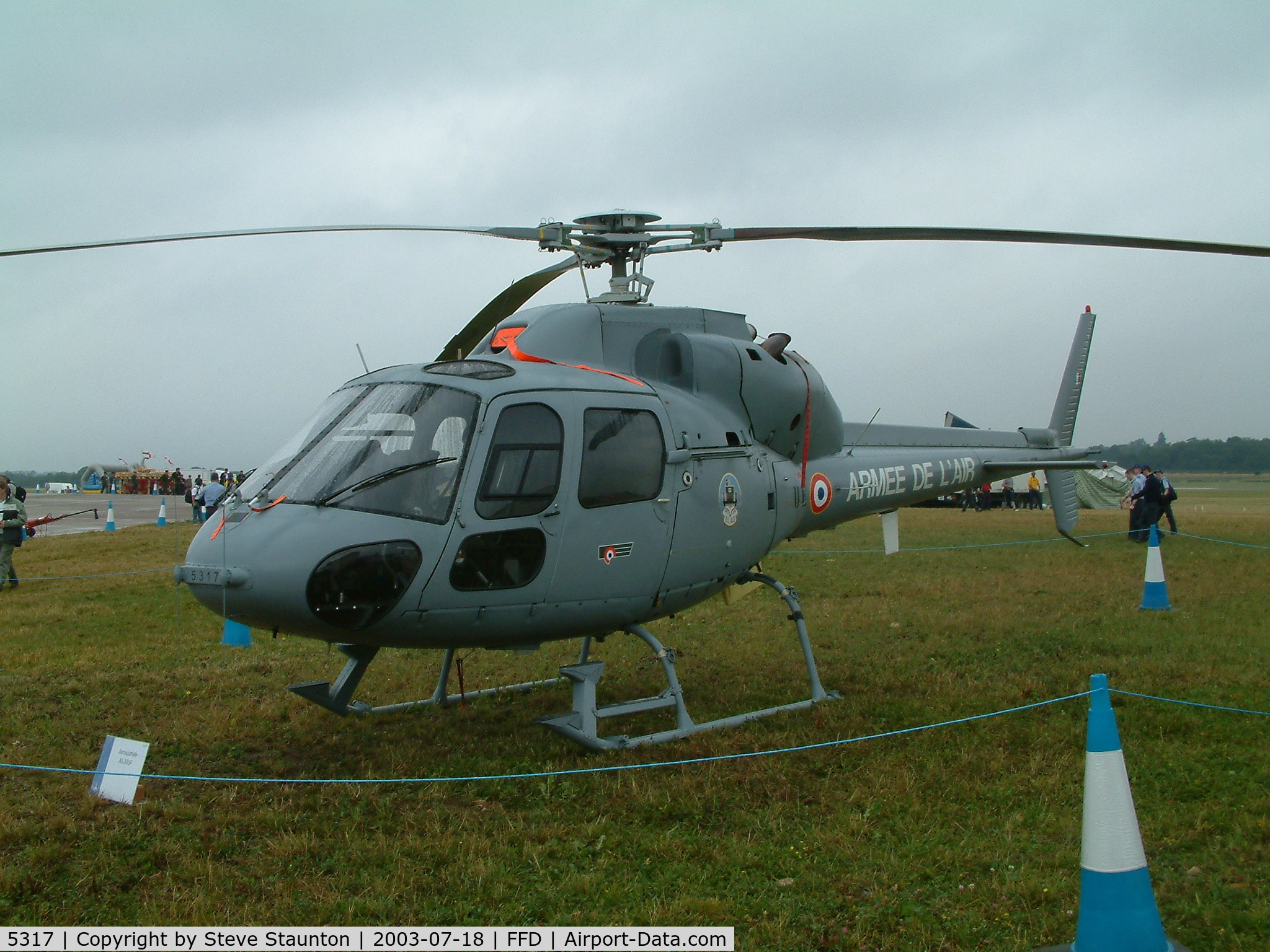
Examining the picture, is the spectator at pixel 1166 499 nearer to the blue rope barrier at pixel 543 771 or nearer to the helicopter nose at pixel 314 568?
the blue rope barrier at pixel 543 771

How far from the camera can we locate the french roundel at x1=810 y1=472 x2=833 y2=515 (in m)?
8.10

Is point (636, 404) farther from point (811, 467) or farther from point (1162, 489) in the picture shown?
point (1162, 489)

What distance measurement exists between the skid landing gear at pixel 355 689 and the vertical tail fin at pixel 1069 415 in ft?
23.2

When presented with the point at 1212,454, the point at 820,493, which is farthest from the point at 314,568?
the point at 1212,454

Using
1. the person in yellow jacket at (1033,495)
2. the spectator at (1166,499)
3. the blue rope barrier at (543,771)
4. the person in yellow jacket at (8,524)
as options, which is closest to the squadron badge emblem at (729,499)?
the blue rope barrier at (543,771)

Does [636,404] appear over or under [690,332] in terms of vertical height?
under

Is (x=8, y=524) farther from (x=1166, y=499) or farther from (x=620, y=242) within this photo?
(x=1166, y=499)

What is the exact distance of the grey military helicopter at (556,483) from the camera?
5.14m

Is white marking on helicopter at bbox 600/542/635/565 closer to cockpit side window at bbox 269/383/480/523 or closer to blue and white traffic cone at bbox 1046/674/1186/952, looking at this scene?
cockpit side window at bbox 269/383/480/523

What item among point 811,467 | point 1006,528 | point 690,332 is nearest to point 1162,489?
point 1006,528

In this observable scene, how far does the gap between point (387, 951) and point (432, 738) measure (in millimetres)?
2948

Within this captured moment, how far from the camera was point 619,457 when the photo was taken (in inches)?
241

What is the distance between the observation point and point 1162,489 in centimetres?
1833

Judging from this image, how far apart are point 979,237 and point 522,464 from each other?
3731 mm
